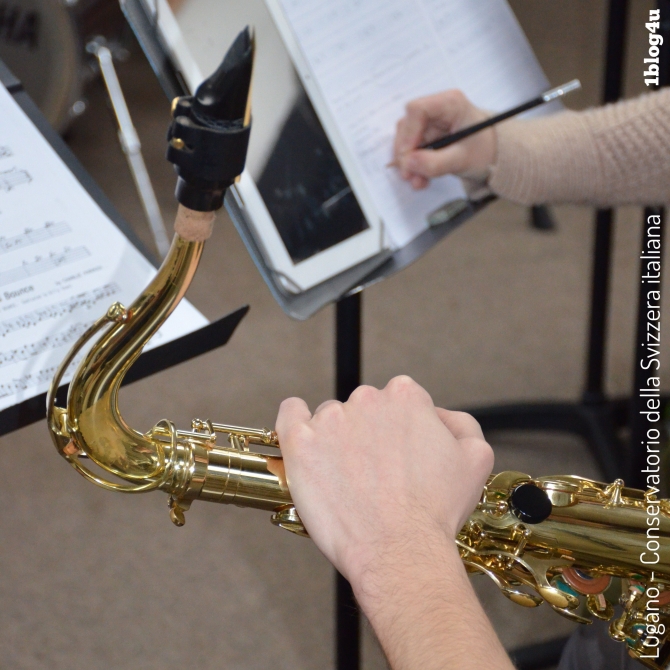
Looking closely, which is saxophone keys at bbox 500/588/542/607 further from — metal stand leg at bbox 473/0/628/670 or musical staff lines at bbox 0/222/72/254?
metal stand leg at bbox 473/0/628/670

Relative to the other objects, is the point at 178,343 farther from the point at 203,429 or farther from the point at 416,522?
the point at 416,522

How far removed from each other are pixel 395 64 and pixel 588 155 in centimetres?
29

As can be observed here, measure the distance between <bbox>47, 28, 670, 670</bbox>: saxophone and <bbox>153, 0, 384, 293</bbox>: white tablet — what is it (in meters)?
0.24

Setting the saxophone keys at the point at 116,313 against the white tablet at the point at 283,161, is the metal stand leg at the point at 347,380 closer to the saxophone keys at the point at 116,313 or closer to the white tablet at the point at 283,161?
the white tablet at the point at 283,161

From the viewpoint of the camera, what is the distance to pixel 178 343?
0.77 meters

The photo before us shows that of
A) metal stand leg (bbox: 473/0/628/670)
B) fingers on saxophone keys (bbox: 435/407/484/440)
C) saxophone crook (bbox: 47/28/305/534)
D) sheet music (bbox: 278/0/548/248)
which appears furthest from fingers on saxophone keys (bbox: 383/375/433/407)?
metal stand leg (bbox: 473/0/628/670)

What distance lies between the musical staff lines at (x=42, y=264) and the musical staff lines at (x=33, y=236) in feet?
0.06

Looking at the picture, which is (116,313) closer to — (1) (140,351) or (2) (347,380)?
(1) (140,351)

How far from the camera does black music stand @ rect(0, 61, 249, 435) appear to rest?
73 cm

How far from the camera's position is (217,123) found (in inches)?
19.7

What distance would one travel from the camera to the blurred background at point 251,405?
1.38m

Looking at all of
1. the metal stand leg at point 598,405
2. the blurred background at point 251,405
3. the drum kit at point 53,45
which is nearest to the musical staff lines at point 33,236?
the blurred background at point 251,405

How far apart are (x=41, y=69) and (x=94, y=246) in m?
1.60

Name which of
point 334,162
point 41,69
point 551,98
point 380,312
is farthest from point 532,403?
point 41,69
